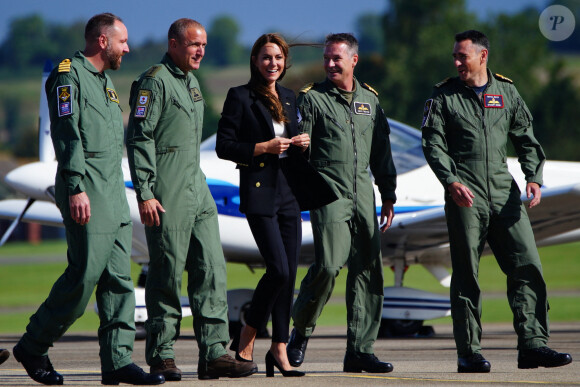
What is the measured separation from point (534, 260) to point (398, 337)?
438 cm

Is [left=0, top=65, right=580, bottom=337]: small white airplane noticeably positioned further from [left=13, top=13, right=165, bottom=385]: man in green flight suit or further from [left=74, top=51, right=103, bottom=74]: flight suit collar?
[left=74, top=51, right=103, bottom=74]: flight suit collar

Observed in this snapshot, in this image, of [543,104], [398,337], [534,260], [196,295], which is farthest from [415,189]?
[543,104]

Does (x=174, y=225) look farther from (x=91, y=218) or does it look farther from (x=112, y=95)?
(x=112, y=95)

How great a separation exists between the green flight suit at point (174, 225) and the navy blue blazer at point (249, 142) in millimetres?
197

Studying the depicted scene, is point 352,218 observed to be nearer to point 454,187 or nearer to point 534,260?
point 454,187

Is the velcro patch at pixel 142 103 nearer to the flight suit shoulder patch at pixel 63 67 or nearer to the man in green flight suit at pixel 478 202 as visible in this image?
the flight suit shoulder patch at pixel 63 67

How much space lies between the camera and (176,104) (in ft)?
16.7

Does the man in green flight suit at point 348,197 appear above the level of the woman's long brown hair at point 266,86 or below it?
below

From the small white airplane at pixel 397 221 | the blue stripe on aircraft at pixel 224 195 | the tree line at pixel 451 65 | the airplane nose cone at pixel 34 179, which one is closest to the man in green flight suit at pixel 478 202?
the small white airplane at pixel 397 221

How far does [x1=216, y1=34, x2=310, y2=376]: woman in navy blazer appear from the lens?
17.0ft

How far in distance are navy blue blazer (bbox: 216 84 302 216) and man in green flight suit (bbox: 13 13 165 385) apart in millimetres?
653

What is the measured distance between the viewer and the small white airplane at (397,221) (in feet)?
30.8

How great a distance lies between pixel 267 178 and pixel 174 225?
0.58 metres

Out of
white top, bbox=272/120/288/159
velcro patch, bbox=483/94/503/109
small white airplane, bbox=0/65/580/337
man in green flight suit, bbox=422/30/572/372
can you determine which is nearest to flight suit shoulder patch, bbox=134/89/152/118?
white top, bbox=272/120/288/159
